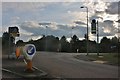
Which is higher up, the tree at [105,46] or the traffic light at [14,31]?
the traffic light at [14,31]

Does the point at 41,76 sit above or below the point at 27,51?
below

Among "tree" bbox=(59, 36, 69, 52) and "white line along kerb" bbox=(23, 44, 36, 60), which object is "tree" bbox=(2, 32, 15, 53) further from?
"tree" bbox=(59, 36, 69, 52)

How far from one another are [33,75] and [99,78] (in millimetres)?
3721

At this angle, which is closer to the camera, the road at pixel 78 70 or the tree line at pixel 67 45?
the road at pixel 78 70

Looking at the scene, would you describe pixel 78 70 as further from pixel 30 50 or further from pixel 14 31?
pixel 14 31

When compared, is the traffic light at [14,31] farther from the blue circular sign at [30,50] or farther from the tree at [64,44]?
the tree at [64,44]

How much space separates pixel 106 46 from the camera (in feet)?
331

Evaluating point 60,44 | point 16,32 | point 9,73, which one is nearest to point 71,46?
point 60,44

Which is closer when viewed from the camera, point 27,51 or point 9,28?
point 27,51

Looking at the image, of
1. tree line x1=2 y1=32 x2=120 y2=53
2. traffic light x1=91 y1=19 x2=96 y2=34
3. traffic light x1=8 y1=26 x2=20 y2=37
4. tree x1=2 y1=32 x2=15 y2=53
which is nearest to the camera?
traffic light x1=8 y1=26 x2=20 y2=37

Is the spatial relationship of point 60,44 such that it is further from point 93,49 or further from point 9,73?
point 9,73

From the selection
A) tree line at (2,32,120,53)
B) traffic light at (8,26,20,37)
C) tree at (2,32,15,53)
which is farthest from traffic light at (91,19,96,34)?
tree line at (2,32,120,53)

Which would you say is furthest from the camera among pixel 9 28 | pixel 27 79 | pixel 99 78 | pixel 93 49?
pixel 93 49

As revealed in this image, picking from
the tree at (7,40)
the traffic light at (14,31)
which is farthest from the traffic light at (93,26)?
the traffic light at (14,31)
